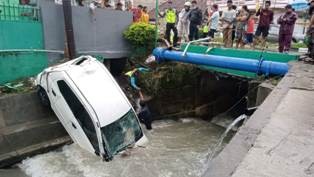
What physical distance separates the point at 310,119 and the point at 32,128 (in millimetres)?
7451

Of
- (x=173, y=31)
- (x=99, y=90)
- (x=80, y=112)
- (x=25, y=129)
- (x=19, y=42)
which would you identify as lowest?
(x=25, y=129)

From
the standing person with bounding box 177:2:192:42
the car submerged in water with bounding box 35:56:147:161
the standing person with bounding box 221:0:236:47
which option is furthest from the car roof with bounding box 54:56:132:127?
the standing person with bounding box 177:2:192:42

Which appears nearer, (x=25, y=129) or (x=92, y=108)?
(x=92, y=108)

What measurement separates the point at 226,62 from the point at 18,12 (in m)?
6.86

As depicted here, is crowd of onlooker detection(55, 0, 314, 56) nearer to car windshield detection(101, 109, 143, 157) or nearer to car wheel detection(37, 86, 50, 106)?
car wheel detection(37, 86, 50, 106)

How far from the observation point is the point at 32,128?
30.3 ft

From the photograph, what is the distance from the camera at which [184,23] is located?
1484 centimetres

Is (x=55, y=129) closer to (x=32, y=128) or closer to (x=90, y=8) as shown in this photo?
(x=32, y=128)

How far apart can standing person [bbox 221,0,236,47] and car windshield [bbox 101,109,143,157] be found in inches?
242

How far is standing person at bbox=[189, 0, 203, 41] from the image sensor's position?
13.5m

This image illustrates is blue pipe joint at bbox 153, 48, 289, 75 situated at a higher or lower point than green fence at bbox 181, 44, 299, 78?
lower

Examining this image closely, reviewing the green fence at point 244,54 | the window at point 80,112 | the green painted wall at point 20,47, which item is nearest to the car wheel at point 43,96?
the window at point 80,112

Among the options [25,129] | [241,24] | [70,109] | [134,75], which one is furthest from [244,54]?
[25,129]

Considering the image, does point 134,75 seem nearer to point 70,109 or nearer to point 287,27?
point 70,109
